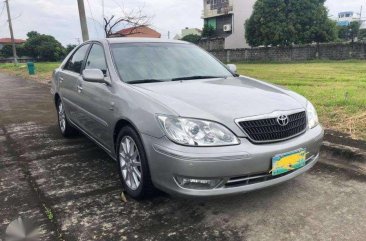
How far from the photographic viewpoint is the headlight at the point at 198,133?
262 centimetres

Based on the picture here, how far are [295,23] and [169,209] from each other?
36202 millimetres

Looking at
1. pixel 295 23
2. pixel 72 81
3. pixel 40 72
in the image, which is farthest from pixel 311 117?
pixel 295 23

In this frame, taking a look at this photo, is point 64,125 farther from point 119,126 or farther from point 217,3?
point 217,3

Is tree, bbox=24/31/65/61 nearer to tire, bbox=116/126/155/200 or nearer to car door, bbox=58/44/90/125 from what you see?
car door, bbox=58/44/90/125

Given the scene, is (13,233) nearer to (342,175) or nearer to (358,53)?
(342,175)

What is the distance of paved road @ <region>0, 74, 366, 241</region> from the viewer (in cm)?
268

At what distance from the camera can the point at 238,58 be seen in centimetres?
3716

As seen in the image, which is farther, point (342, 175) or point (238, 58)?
point (238, 58)

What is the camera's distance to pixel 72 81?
472cm

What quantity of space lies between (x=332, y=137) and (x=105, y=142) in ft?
9.72

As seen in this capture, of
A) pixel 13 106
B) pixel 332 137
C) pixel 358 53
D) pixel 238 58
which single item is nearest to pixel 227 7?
pixel 238 58

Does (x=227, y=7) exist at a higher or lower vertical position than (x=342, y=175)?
higher

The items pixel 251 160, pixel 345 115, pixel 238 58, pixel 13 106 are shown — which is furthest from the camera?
pixel 238 58

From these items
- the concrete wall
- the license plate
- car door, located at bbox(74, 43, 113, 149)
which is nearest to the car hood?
the license plate
